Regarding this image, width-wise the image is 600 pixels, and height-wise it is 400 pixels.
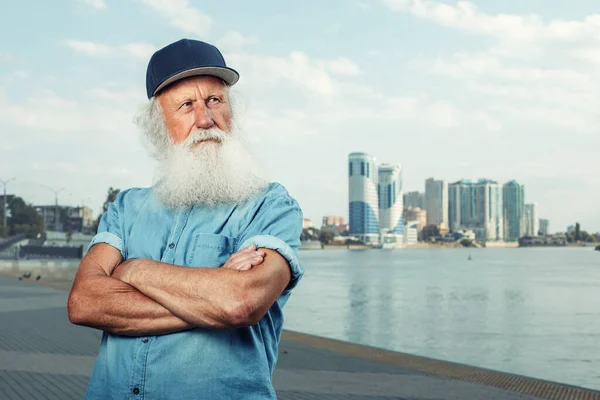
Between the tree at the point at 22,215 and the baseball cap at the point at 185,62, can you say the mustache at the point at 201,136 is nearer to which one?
the baseball cap at the point at 185,62

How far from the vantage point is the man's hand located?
187cm

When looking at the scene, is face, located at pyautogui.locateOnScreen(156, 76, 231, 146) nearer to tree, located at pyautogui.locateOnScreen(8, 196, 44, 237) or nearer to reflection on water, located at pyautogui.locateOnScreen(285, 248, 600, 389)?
reflection on water, located at pyautogui.locateOnScreen(285, 248, 600, 389)

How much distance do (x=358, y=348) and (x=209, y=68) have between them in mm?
8883

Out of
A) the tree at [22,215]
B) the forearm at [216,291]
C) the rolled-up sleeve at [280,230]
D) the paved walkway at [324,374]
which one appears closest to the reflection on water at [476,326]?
the paved walkway at [324,374]

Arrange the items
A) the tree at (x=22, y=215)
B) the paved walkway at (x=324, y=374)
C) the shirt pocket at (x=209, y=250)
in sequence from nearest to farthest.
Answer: the shirt pocket at (x=209, y=250) < the paved walkway at (x=324, y=374) < the tree at (x=22, y=215)

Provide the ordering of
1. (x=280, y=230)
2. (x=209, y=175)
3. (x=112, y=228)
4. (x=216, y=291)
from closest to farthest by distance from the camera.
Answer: (x=216, y=291) < (x=280, y=230) < (x=209, y=175) < (x=112, y=228)

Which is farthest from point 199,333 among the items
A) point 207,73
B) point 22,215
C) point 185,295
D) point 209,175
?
point 22,215

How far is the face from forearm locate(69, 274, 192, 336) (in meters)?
0.46

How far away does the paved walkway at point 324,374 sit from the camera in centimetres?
734

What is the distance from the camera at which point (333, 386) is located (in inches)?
304

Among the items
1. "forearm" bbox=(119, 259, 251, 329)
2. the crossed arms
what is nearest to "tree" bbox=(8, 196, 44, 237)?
the crossed arms

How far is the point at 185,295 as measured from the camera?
1862mm

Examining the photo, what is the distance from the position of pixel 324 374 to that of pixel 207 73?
264 inches

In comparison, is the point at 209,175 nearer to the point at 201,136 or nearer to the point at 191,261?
the point at 201,136
